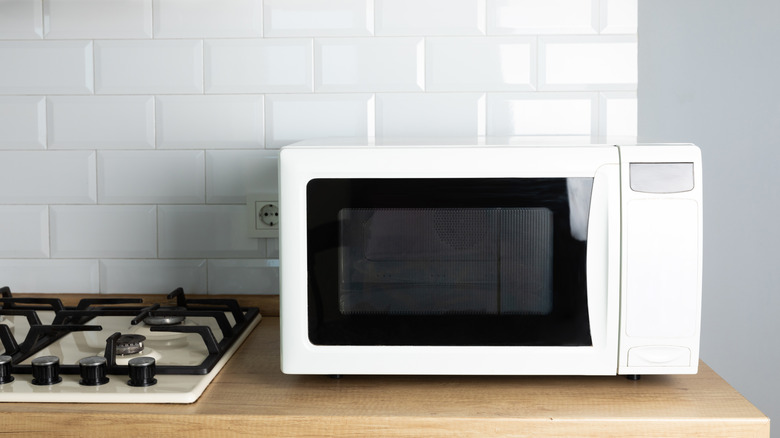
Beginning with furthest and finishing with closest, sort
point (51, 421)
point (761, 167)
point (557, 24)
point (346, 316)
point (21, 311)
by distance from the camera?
point (761, 167), point (557, 24), point (21, 311), point (346, 316), point (51, 421)

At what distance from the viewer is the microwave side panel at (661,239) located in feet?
3.14

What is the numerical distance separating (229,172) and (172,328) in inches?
16.6

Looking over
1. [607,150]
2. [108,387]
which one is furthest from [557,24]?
[108,387]

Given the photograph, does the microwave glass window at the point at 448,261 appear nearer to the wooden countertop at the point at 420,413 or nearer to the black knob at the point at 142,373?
the wooden countertop at the point at 420,413

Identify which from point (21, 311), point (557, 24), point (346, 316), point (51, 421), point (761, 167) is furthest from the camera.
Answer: point (761, 167)

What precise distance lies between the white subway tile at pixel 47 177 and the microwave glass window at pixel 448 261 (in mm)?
663

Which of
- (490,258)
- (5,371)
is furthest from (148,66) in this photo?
(490,258)

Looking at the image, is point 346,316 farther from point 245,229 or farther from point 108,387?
point 245,229

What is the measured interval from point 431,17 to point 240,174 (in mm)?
454

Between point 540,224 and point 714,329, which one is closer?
point 540,224

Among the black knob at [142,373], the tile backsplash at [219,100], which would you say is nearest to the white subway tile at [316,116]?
the tile backsplash at [219,100]

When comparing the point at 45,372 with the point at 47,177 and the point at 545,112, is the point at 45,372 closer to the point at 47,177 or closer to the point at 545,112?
the point at 47,177

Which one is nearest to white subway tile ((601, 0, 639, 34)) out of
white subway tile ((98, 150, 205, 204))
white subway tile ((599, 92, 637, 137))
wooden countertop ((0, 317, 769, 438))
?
white subway tile ((599, 92, 637, 137))

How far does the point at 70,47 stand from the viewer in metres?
1.43
